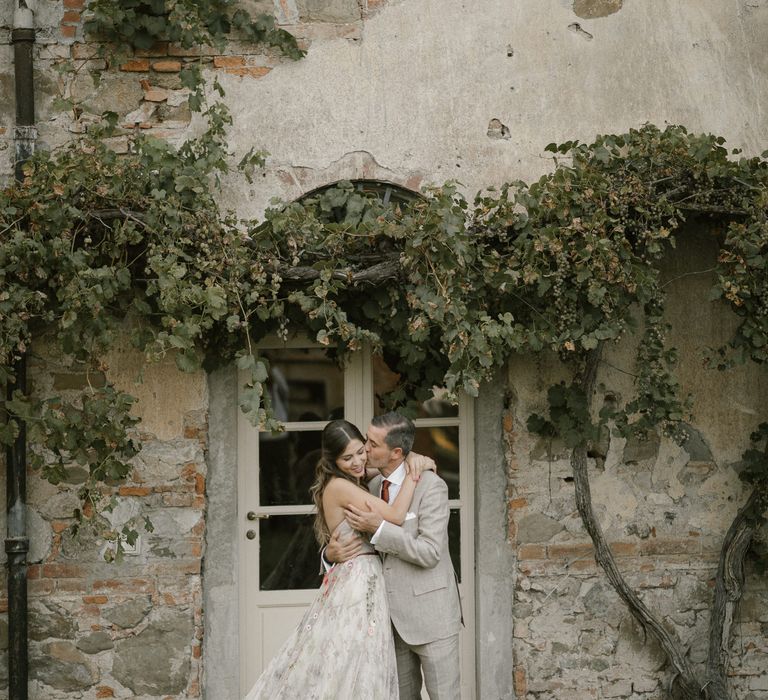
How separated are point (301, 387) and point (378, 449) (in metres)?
1.16

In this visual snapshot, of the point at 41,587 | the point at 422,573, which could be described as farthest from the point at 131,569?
the point at 422,573

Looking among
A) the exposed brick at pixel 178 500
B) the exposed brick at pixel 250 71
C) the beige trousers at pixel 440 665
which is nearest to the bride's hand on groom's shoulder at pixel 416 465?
the beige trousers at pixel 440 665

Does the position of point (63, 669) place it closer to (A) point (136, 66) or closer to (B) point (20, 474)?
(B) point (20, 474)

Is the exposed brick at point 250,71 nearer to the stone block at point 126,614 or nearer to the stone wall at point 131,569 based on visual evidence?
the stone wall at point 131,569

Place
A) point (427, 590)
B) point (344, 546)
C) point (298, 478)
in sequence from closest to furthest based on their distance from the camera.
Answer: point (427, 590) → point (344, 546) → point (298, 478)

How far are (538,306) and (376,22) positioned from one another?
1673 mm

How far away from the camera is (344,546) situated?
4.17 meters

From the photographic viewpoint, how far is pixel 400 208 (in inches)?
188

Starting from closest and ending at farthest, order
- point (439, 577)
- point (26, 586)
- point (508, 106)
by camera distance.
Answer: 1. point (439, 577)
2. point (26, 586)
3. point (508, 106)

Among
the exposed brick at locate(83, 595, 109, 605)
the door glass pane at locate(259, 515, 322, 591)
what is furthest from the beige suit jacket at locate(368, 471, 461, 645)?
the exposed brick at locate(83, 595, 109, 605)

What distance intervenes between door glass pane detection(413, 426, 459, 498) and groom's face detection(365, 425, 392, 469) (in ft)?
3.57

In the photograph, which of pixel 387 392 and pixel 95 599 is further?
pixel 387 392

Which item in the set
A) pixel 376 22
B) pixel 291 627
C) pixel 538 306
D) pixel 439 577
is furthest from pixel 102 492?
pixel 376 22

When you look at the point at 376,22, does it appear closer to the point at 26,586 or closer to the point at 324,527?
the point at 324,527
